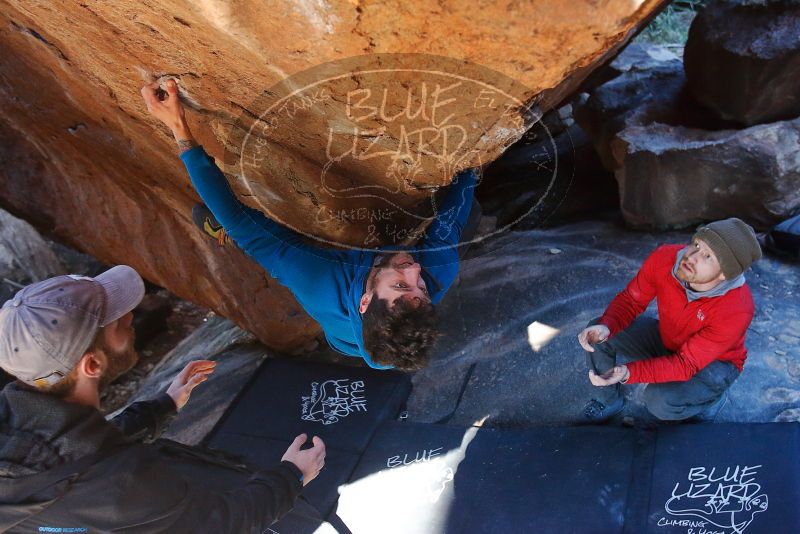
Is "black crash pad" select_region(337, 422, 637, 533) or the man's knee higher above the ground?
the man's knee

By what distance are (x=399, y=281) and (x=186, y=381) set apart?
85cm

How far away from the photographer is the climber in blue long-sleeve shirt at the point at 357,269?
1953 mm

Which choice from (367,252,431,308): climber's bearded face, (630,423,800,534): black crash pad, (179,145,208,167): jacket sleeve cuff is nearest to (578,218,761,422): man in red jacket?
(630,423,800,534): black crash pad

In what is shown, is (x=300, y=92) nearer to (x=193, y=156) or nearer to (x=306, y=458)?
(x=193, y=156)

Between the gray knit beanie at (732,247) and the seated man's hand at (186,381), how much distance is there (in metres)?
1.66

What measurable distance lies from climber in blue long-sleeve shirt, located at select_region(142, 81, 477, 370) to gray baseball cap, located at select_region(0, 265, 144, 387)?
1.73 ft

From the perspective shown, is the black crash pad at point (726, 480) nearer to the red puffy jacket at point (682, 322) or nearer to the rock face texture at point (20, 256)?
the red puffy jacket at point (682, 322)

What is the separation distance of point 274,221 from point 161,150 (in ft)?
2.34

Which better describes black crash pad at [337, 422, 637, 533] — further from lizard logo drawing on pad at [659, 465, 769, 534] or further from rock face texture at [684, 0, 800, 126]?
rock face texture at [684, 0, 800, 126]

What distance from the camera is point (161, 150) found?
8.93 ft

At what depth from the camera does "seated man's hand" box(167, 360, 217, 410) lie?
7.18 feet

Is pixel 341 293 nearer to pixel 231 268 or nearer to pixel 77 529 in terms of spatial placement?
pixel 77 529

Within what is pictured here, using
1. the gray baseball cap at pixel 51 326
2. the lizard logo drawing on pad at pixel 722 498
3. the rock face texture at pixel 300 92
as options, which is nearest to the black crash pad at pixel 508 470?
the lizard logo drawing on pad at pixel 722 498

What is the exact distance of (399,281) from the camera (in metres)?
1.99
